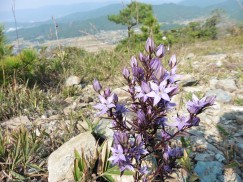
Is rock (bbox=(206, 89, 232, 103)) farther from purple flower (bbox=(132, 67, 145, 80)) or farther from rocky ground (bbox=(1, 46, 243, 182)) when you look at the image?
purple flower (bbox=(132, 67, 145, 80))

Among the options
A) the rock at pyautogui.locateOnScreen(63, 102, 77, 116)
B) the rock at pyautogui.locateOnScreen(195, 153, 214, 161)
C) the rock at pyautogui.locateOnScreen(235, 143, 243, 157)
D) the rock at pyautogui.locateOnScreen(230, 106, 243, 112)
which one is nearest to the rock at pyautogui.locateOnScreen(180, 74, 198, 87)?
the rock at pyautogui.locateOnScreen(230, 106, 243, 112)

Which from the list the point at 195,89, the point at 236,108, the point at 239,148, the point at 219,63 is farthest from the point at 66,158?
the point at 219,63

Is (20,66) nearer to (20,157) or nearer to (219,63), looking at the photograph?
(20,157)

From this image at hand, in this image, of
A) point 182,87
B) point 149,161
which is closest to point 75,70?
point 182,87

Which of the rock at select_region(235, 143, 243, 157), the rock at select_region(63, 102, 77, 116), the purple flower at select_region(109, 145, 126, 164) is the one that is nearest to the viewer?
the purple flower at select_region(109, 145, 126, 164)

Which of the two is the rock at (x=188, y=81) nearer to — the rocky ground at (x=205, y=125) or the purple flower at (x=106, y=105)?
the rocky ground at (x=205, y=125)

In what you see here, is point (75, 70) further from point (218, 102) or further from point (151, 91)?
point (151, 91)
